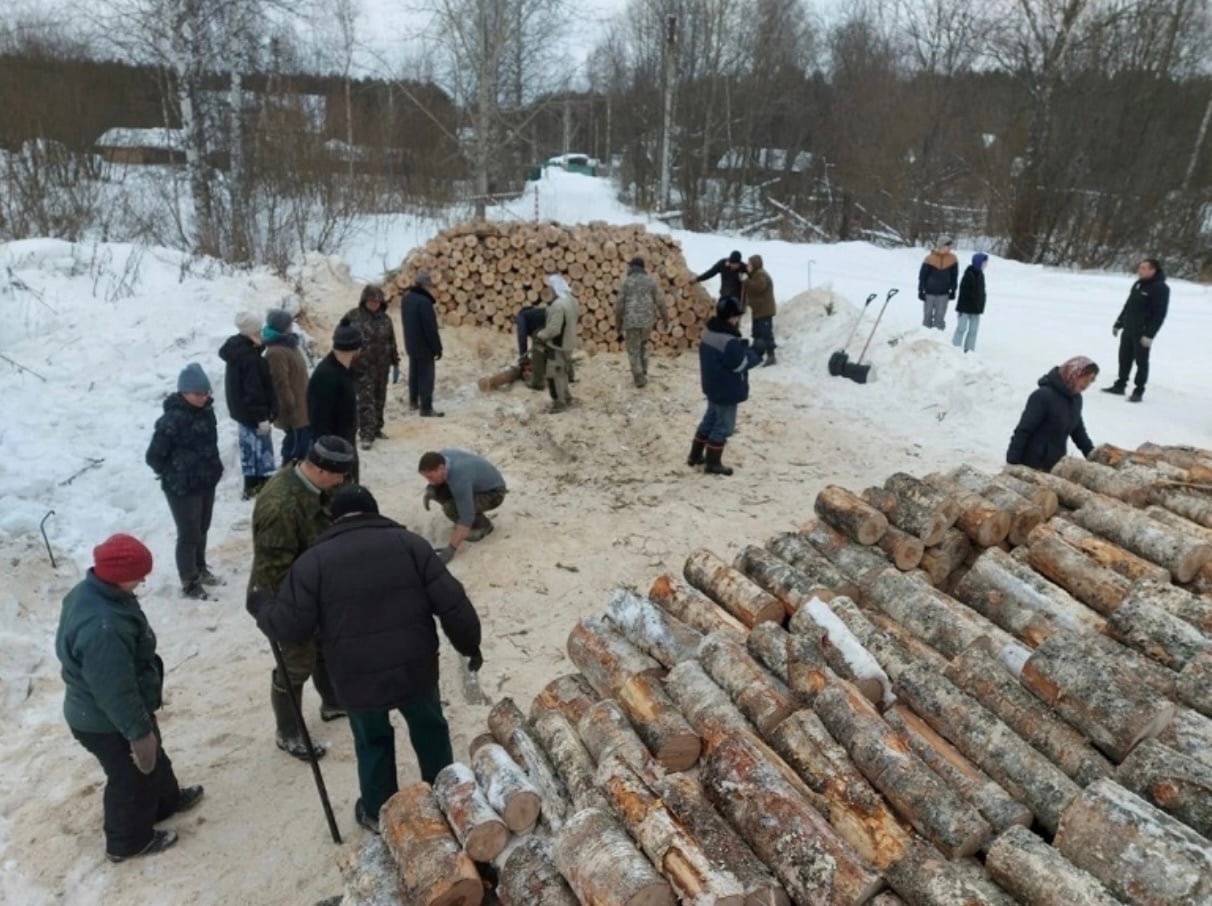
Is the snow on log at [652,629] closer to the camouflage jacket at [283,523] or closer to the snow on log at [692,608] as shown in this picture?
the snow on log at [692,608]

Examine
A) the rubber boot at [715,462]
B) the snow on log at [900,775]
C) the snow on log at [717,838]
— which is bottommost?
the rubber boot at [715,462]

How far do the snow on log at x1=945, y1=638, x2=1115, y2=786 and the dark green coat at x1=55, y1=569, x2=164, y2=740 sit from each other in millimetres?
3688

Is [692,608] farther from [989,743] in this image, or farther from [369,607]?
[369,607]

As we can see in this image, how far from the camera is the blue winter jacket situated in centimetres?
775

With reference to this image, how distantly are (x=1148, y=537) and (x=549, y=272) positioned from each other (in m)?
10.5

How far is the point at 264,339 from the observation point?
24.0ft

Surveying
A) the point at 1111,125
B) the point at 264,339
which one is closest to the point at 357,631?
the point at 264,339

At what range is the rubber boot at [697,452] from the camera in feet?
28.5

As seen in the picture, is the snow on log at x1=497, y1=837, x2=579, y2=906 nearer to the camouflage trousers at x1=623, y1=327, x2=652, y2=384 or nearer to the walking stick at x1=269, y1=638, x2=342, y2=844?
the walking stick at x1=269, y1=638, x2=342, y2=844

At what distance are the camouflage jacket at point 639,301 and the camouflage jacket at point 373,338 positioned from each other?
11.2ft

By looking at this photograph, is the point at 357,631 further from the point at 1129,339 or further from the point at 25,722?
the point at 1129,339

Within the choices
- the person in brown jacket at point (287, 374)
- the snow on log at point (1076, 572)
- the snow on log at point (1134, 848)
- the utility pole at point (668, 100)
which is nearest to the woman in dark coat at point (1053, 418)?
the snow on log at point (1076, 572)

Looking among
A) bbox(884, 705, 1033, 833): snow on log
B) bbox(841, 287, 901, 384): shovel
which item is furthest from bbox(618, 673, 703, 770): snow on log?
bbox(841, 287, 901, 384): shovel

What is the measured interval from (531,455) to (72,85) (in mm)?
16760
